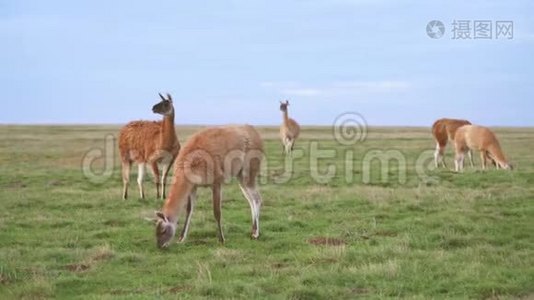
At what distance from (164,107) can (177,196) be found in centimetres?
545

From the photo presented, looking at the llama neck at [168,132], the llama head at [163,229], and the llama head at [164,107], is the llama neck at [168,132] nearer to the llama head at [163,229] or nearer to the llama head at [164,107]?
the llama head at [164,107]

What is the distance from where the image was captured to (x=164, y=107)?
51.0 ft

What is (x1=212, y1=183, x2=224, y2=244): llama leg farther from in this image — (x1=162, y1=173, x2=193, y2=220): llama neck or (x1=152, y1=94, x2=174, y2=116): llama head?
(x1=152, y1=94, x2=174, y2=116): llama head

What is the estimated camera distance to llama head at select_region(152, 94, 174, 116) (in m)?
15.4

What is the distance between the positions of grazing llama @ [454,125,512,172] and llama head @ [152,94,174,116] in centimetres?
1213

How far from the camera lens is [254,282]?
812 centimetres

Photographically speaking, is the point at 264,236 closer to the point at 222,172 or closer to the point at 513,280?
the point at 222,172

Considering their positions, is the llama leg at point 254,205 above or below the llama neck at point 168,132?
below

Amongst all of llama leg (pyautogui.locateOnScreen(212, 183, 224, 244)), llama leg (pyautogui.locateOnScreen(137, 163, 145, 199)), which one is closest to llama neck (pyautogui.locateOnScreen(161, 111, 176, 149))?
llama leg (pyautogui.locateOnScreen(137, 163, 145, 199))

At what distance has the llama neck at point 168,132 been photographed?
622 inches

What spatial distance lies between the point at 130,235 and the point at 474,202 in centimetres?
816

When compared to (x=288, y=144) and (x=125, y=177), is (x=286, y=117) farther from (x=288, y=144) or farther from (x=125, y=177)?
(x=125, y=177)

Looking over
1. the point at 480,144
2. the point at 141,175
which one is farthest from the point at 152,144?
the point at 480,144

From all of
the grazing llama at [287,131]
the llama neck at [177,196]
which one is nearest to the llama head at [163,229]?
the llama neck at [177,196]
